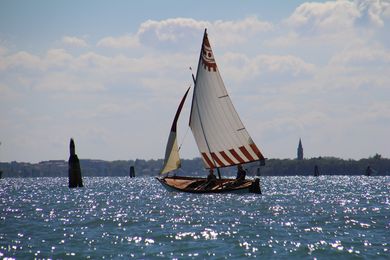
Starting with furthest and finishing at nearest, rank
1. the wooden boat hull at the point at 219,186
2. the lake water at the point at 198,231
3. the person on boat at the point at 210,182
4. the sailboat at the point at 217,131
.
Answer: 1. the person on boat at the point at 210,182
2. the sailboat at the point at 217,131
3. the wooden boat hull at the point at 219,186
4. the lake water at the point at 198,231

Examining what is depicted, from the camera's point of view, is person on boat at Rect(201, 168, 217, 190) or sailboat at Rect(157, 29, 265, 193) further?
person on boat at Rect(201, 168, 217, 190)

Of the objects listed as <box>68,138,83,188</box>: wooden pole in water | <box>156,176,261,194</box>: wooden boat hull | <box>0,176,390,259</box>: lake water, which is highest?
<box>68,138,83,188</box>: wooden pole in water

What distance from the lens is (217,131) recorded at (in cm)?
6044

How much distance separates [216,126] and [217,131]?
0.42 metres

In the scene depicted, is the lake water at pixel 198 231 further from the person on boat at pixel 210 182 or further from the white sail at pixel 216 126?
the person on boat at pixel 210 182

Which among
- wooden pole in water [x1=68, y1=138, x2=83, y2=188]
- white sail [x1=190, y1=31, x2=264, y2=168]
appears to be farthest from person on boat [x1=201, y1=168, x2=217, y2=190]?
wooden pole in water [x1=68, y1=138, x2=83, y2=188]

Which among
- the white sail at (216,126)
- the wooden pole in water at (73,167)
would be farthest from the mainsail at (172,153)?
the wooden pole in water at (73,167)

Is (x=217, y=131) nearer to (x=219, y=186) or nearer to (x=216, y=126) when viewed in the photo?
(x=216, y=126)

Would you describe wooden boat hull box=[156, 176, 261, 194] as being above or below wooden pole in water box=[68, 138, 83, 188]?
below

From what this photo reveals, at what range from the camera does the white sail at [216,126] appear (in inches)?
2375

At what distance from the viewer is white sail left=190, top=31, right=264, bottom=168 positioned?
2375 inches

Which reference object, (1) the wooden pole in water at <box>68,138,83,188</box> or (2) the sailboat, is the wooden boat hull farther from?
(1) the wooden pole in water at <box>68,138,83,188</box>

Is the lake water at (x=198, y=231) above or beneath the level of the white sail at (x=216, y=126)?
beneath

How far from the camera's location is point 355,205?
54031 mm
